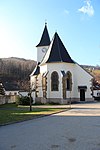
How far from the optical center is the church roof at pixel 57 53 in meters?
50.5

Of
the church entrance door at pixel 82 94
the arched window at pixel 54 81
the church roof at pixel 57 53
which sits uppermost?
the church roof at pixel 57 53

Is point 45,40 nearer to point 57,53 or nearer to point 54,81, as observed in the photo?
point 57,53

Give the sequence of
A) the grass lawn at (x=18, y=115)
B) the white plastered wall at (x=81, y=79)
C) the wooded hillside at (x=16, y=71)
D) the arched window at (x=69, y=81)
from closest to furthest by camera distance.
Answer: the grass lawn at (x=18, y=115) → the arched window at (x=69, y=81) → the white plastered wall at (x=81, y=79) → the wooded hillside at (x=16, y=71)

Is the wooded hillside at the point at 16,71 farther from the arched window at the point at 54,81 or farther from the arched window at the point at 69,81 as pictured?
the arched window at the point at 54,81

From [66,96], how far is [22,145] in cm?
4091

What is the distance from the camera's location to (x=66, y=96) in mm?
50344

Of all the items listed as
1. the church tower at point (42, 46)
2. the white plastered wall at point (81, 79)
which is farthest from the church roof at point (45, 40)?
the white plastered wall at point (81, 79)

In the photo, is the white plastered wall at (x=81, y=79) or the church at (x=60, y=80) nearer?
the church at (x=60, y=80)

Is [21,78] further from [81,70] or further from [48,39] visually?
[81,70]

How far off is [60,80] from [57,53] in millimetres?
5086

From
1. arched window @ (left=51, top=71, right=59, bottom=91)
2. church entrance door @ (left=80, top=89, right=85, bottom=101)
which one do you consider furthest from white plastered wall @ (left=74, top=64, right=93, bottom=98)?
arched window @ (left=51, top=71, right=59, bottom=91)

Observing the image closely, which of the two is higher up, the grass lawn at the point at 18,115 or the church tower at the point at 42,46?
the church tower at the point at 42,46

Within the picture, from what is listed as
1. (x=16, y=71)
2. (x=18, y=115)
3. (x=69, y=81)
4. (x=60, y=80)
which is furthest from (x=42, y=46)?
(x=16, y=71)

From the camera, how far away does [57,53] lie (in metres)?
50.9
